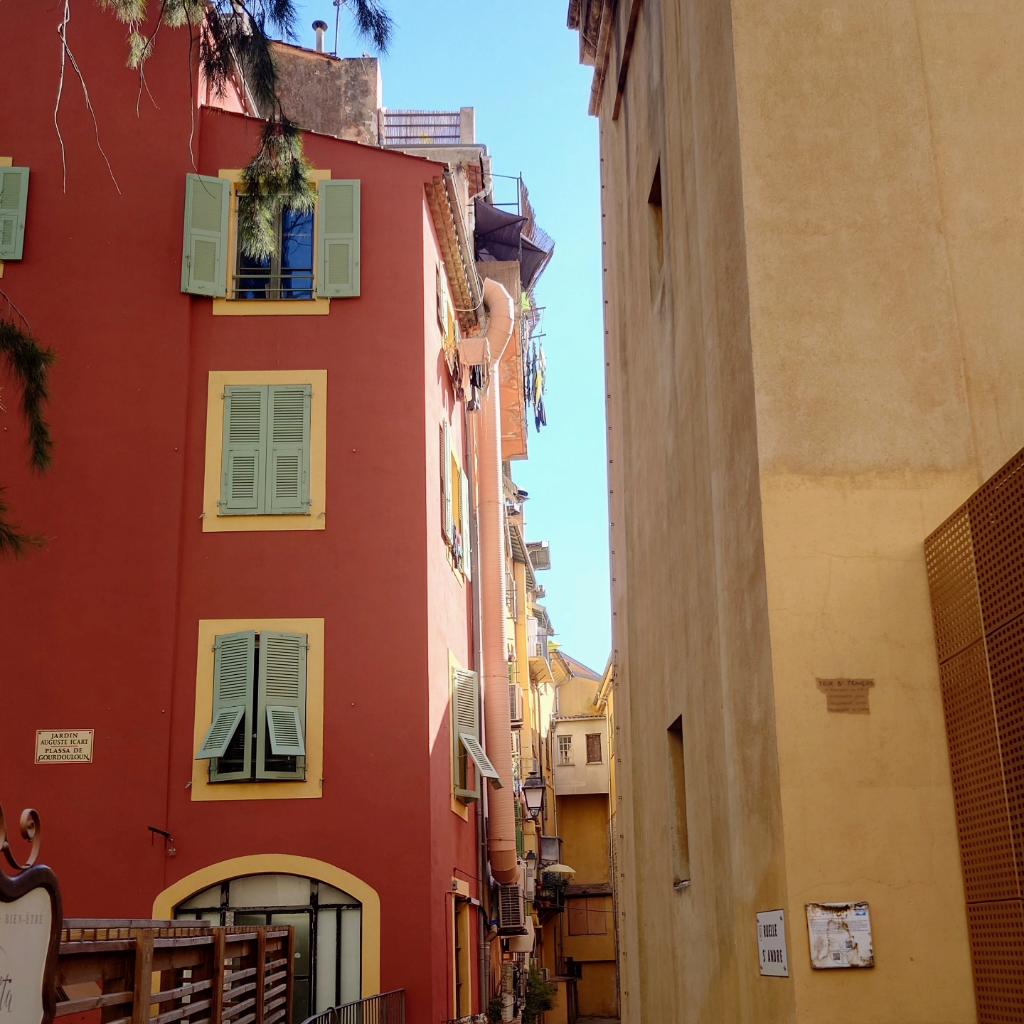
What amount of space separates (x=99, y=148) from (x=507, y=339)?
7777mm

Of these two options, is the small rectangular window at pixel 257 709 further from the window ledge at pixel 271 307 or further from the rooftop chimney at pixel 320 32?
the rooftop chimney at pixel 320 32

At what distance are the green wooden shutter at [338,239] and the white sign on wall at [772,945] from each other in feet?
39.4

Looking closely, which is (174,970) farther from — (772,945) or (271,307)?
(271,307)

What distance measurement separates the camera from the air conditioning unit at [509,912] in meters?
23.3

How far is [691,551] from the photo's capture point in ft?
29.5

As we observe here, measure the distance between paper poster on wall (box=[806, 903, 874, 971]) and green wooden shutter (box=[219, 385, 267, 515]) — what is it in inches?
443

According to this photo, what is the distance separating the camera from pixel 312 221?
1775 cm

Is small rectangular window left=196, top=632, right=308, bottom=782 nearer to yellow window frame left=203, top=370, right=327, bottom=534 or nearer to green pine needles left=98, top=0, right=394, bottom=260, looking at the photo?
yellow window frame left=203, top=370, right=327, bottom=534

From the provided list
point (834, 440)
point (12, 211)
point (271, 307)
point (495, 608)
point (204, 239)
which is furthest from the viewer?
point (495, 608)

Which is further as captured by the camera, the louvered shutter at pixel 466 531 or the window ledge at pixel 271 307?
the louvered shutter at pixel 466 531

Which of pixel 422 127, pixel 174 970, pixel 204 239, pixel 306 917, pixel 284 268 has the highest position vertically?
pixel 422 127

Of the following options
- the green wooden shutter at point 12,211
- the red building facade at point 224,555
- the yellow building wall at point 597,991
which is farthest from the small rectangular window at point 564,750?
the green wooden shutter at point 12,211

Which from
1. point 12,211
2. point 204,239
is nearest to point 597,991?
point 204,239

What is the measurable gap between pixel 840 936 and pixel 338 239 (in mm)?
12925
